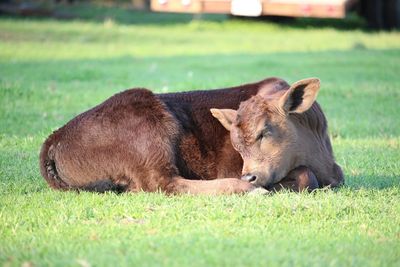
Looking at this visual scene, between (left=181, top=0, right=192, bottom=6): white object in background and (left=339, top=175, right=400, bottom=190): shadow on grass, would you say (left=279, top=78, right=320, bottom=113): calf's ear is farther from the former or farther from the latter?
(left=181, top=0, right=192, bottom=6): white object in background

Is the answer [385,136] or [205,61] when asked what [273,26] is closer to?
[205,61]

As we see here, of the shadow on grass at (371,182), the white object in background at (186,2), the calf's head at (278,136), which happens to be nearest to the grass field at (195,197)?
the shadow on grass at (371,182)

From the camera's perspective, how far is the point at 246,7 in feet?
87.5

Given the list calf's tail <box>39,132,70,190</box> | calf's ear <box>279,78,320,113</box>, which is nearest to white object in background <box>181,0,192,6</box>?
calf's tail <box>39,132,70,190</box>

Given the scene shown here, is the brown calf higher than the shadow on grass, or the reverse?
the brown calf

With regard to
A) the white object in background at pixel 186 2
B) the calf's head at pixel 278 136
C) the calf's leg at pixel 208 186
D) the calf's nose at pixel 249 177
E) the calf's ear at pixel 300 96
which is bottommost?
the white object in background at pixel 186 2

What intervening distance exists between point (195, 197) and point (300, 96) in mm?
1313

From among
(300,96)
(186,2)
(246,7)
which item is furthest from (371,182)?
(246,7)

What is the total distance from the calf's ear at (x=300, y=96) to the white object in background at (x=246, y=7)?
18470 millimetres

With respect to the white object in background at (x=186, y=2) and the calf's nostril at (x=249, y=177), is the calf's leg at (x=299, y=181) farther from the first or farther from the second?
the white object in background at (x=186, y=2)

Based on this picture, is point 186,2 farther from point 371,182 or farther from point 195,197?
point 195,197

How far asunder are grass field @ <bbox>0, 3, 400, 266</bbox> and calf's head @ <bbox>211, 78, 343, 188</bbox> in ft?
0.99

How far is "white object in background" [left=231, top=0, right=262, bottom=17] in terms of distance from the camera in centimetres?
2612

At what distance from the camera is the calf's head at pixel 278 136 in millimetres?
7637
